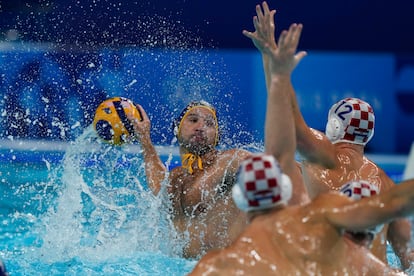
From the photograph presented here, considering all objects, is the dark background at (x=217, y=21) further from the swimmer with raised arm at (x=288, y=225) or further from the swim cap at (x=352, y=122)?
the swimmer with raised arm at (x=288, y=225)

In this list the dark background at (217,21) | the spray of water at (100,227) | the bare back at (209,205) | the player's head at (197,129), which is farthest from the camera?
the dark background at (217,21)

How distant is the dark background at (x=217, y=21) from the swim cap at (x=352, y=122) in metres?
4.93

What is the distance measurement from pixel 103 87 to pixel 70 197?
316 cm

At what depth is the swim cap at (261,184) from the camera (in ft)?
7.23

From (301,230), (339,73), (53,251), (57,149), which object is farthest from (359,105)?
(57,149)

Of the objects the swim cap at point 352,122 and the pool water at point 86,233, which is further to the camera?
the pool water at point 86,233

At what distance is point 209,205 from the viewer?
13.1ft

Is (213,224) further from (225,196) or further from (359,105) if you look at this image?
(359,105)

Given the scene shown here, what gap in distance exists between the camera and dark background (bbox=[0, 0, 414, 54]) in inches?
324

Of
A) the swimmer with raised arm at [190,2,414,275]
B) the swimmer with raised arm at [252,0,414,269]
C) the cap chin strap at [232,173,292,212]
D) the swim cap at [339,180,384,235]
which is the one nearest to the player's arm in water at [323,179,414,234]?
the swimmer with raised arm at [190,2,414,275]

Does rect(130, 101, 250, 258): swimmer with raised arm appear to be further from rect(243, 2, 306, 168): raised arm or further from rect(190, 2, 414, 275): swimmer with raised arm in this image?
rect(190, 2, 414, 275): swimmer with raised arm

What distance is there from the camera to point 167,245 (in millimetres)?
4203

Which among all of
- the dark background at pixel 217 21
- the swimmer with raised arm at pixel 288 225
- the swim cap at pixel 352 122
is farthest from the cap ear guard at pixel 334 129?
the dark background at pixel 217 21

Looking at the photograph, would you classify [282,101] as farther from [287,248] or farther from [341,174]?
[341,174]
